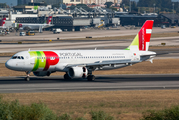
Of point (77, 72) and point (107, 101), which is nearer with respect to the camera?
point (107, 101)

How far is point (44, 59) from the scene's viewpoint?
4688 centimetres

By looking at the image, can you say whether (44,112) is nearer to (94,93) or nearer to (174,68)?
(94,93)

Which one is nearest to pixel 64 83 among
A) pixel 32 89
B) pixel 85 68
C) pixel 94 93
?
pixel 85 68

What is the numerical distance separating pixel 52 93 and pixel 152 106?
12470 mm

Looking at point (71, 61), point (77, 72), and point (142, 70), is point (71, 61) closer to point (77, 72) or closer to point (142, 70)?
point (77, 72)

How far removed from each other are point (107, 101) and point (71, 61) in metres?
18.6

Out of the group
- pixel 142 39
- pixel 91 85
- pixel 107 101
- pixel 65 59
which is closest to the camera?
pixel 107 101

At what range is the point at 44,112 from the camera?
1995cm

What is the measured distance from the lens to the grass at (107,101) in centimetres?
2640

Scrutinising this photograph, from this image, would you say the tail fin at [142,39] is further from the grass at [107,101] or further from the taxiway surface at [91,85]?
the grass at [107,101]

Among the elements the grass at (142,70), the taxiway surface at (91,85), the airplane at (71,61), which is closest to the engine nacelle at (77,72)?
the airplane at (71,61)

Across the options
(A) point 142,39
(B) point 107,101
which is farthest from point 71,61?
(B) point 107,101

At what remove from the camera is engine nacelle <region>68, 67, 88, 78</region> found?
4578 centimetres

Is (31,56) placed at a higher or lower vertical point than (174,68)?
higher
